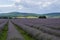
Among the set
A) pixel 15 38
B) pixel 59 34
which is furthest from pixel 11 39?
pixel 59 34

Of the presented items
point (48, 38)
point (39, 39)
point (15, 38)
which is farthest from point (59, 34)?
point (15, 38)

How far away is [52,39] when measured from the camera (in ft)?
37.5

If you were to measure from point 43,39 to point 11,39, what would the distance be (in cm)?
242

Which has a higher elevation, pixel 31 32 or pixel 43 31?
pixel 31 32

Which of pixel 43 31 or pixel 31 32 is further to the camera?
pixel 43 31

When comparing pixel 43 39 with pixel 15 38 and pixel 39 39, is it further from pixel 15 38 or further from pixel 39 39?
pixel 15 38

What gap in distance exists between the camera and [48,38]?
39.9 ft

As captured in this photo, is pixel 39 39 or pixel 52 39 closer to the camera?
pixel 52 39

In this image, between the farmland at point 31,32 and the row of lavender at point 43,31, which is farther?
the row of lavender at point 43,31

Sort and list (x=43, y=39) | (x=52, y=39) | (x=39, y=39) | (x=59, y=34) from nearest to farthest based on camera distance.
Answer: (x=52, y=39)
(x=43, y=39)
(x=39, y=39)
(x=59, y=34)

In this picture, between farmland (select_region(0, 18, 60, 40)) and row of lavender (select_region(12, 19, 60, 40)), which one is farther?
row of lavender (select_region(12, 19, 60, 40))

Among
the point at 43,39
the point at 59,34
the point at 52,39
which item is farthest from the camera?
the point at 59,34

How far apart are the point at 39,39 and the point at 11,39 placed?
281 centimetres

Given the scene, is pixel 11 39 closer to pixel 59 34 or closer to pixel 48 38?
pixel 48 38
